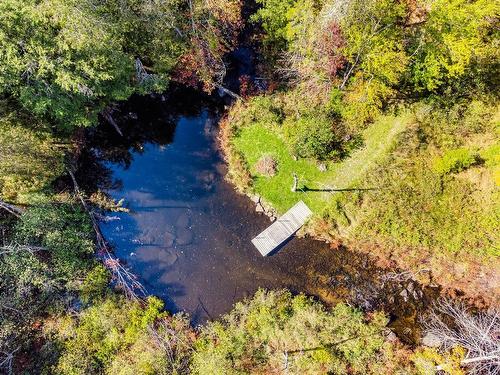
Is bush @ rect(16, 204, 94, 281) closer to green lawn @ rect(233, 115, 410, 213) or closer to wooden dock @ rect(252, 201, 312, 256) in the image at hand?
wooden dock @ rect(252, 201, 312, 256)

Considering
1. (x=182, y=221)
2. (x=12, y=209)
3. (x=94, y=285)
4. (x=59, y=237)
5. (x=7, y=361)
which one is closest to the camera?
(x=7, y=361)

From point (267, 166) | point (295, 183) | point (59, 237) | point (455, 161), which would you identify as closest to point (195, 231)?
point (267, 166)

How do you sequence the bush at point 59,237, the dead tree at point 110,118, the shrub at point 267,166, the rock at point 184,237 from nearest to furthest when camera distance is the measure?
the bush at point 59,237 < the rock at point 184,237 < the shrub at point 267,166 < the dead tree at point 110,118

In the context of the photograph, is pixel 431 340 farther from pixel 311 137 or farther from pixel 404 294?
pixel 311 137

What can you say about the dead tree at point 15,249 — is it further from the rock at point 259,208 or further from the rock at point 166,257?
→ the rock at point 259,208

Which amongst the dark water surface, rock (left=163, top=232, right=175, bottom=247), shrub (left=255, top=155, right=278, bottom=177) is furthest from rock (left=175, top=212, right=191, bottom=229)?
shrub (left=255, top=155, right=278, bottom=177)

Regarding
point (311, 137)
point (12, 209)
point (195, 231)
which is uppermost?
point (12, 209)

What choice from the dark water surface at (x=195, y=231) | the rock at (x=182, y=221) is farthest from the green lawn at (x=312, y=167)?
the rock at (x=182, y=221)
